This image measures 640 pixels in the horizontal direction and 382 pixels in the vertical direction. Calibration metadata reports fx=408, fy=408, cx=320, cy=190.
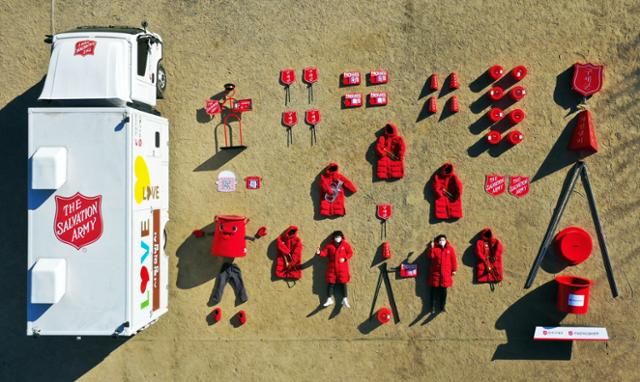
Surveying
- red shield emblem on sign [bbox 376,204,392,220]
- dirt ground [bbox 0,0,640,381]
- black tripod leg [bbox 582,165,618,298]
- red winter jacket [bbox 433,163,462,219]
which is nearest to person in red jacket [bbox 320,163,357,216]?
dirt ground [bbox 0,0,640,381]

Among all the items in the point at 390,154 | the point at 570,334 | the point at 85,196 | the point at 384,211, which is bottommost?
the point at 570,334

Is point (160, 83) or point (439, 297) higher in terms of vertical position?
point (160, 83)

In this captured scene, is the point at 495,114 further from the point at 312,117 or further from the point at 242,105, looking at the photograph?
the point at 242,105

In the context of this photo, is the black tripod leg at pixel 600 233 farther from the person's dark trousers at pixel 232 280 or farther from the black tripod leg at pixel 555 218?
Result: the person's dark trousers at pixel 232 280

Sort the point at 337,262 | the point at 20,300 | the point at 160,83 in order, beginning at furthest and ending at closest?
1. the point at 20,300
2. the point at 337,262
3. the point at 160,83

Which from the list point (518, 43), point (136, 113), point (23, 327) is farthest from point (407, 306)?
point (23, 327)

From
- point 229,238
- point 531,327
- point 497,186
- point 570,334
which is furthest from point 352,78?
point 570,334

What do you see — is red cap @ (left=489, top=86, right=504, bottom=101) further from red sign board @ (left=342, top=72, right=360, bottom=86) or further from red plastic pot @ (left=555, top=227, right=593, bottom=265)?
red plastic pot @ (left=555, top=227, right=593, bottom=265)
